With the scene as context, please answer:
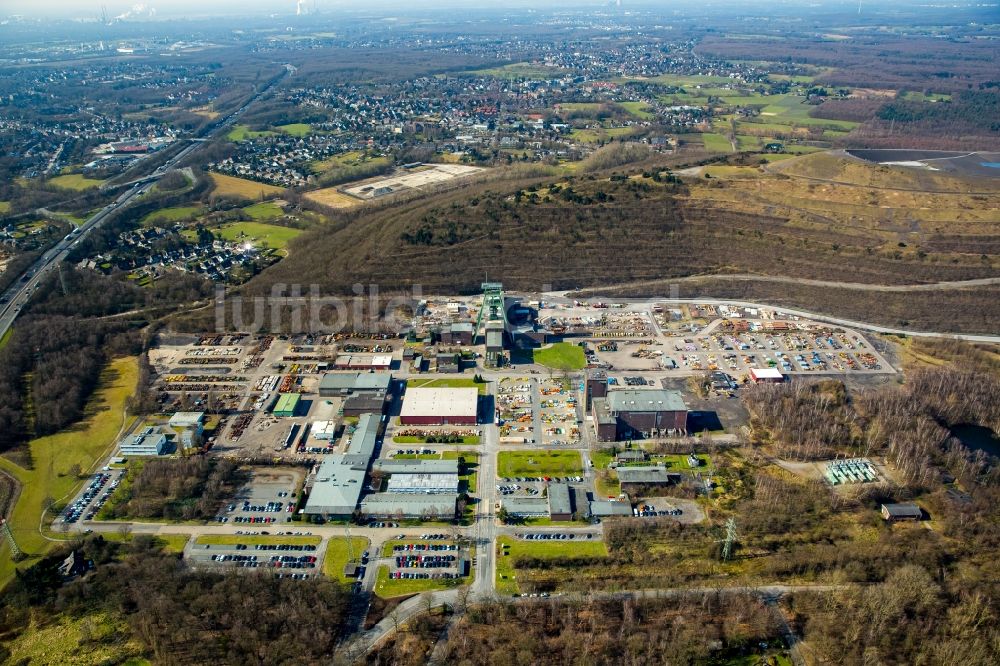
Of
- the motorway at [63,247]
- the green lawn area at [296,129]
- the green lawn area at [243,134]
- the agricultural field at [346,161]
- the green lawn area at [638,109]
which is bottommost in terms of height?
the motorway at [63,247]

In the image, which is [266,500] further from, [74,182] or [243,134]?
[243,134]

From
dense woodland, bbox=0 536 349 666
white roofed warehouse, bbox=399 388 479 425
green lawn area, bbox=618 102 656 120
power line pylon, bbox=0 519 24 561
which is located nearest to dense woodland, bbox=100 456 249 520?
dense woodland, bbox=0 536 349 666

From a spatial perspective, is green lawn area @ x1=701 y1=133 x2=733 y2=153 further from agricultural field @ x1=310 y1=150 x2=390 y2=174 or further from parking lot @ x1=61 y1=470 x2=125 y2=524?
parking lot @ x1=61 y1=470 x2=125 y2=524

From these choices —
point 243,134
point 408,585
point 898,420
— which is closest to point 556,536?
point 408,585

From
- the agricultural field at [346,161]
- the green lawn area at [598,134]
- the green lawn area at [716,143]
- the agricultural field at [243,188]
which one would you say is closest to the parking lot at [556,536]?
the agricultural field at [243,188]

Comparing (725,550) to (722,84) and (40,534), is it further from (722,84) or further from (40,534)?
(722,84)

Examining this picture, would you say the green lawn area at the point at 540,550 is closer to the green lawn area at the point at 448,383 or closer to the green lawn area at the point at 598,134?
the green lawn area at the point at 448,383

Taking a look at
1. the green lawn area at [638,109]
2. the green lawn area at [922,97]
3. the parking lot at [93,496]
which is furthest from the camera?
the green lawn area at [922,97]
